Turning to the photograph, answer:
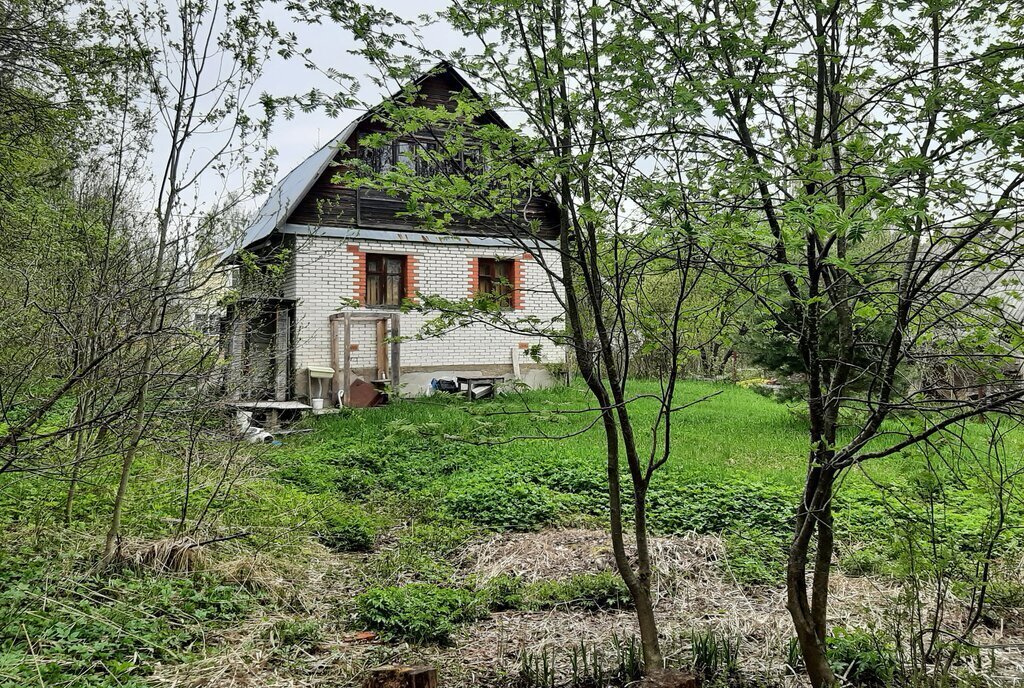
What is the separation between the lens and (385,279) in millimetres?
12797

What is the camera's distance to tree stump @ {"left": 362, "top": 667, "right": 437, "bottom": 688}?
9.02 ft

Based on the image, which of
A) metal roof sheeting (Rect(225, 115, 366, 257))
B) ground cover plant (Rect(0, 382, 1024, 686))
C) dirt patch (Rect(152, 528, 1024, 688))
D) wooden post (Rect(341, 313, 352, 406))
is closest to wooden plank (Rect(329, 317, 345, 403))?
wooden post (Rect(341, 313, 352, 406))

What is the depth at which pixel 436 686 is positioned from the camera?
282cm

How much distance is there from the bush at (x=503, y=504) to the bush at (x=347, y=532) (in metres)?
0.79

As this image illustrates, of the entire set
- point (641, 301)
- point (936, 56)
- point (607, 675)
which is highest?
point (936, 56)

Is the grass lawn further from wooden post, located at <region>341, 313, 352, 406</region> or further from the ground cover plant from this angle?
wooden post, located at <region>341, 313, 352, 406</region>

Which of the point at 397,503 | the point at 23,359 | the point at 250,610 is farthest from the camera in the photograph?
the point at 397,503

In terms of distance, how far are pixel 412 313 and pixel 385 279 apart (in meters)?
0.83

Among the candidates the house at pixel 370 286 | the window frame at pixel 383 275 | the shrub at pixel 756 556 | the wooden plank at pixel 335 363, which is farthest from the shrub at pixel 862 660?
the window frame at pixel 383 275

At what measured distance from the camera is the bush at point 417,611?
359cm

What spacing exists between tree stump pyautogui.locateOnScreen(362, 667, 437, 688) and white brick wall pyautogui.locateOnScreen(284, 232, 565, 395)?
28.9 ft

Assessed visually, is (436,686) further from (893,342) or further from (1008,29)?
(1008,29)

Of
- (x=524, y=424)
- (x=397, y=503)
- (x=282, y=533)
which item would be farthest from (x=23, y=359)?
(x=524, y=424)

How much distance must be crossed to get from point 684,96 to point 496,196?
98 centimetres
